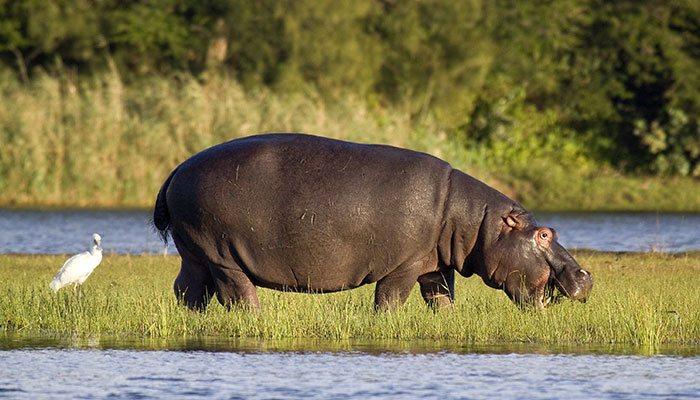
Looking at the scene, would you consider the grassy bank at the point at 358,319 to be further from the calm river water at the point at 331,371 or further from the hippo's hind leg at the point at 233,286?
the calm river water at the point at 331,371

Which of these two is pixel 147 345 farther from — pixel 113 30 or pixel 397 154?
pixel 113 30

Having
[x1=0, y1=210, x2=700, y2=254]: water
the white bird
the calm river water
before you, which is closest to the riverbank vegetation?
[x1=0, y1=210, x2=700, y2=254]: water

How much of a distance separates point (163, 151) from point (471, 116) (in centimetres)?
1126

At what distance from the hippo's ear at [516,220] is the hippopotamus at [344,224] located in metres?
0.01

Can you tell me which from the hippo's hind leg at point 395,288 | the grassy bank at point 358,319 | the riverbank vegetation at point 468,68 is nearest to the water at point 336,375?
the grassy bank at point 358,319

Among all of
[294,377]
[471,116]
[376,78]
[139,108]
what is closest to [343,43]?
[376,78]

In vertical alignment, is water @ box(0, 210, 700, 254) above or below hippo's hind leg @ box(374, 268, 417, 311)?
above

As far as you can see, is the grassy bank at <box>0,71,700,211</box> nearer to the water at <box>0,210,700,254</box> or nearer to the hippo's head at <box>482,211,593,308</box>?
the water at <box>0,210,700,254</box>

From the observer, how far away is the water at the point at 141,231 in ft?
65.8

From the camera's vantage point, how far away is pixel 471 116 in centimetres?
3762

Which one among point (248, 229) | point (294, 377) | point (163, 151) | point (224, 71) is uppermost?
point (224, 71)

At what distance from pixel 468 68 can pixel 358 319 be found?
25284mm

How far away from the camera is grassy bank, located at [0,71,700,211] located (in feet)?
91.3

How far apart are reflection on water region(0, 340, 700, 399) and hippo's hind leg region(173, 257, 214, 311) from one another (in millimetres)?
1004
